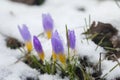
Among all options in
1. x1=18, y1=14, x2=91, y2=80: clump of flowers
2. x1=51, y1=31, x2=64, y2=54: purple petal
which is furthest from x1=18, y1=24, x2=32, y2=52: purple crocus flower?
x1=51, y1=31, x2=64, y2=54: purple petal

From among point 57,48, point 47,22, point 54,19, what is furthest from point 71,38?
point 54,19

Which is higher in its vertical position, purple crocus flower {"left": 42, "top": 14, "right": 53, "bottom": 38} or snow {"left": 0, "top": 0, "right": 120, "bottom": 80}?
purple crocus flower {"left": 42, "top": 14, "right": 53, "bottom": 38}

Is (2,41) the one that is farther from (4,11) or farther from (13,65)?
(4,11)

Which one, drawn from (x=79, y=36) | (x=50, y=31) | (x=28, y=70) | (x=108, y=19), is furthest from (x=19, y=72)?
(x=108, y=19)

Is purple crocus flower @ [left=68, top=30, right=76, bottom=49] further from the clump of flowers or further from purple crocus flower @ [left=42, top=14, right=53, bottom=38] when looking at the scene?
purple crocus flower @ [left=42, top=14, right=53, bottom=38]

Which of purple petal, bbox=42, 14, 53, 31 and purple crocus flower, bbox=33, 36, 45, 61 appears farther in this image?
purple petal, bbox=42, 14, 53, 31

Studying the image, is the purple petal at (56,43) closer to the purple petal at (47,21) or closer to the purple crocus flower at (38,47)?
the purple crocus flower at (38,47)

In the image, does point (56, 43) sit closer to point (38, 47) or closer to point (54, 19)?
point (38, 47)
